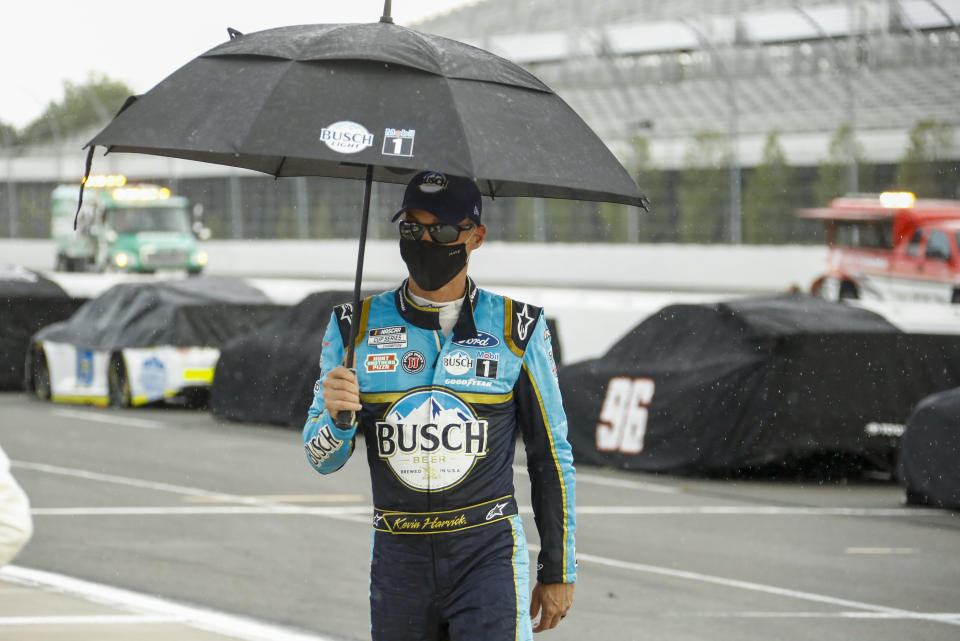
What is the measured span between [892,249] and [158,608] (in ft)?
81.0

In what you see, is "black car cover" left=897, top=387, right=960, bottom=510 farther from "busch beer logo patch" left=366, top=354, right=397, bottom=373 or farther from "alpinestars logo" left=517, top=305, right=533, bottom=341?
"busch beer logo patch" left=366, top=354, right=397, bottom=373

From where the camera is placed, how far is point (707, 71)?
48125 mm

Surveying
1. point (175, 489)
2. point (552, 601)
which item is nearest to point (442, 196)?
point (552, 601)

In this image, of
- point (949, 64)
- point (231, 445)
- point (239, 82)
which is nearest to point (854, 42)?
point (949, 64)

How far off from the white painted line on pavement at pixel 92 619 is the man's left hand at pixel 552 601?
12.4 ft

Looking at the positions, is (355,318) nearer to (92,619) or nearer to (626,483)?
(92,619)

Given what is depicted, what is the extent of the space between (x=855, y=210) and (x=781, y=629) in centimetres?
2487

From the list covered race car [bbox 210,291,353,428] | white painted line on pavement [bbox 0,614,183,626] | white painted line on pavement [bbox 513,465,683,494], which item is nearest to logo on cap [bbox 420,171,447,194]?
white painted line on pavement [bbox 0,614,183,626]

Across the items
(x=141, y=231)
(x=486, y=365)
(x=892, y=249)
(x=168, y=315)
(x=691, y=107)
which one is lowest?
(x=486, y=365)

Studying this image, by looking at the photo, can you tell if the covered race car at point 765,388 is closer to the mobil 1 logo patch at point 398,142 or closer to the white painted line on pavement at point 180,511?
the white painted line on pavement at point 180,511

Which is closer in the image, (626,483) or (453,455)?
(453,455)

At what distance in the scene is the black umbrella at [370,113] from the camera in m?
3.77

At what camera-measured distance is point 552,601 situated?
406cm

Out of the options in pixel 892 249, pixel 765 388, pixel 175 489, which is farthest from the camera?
pixel 892 249
